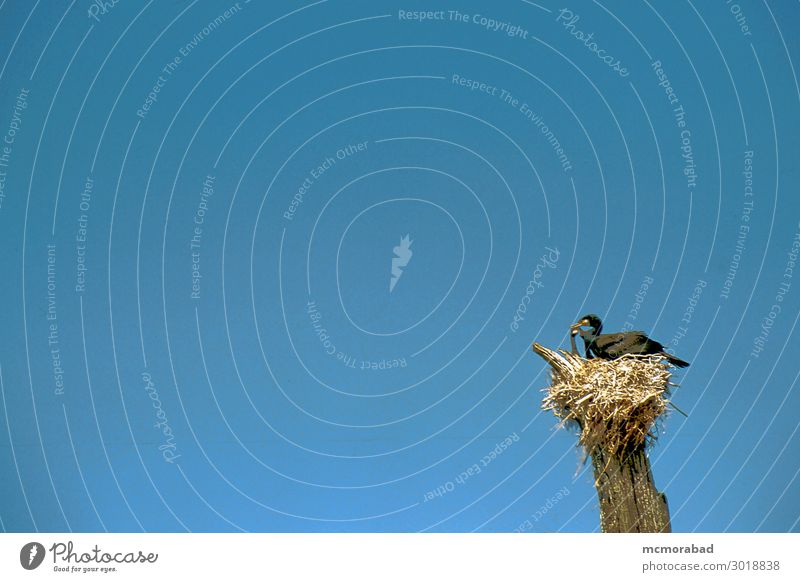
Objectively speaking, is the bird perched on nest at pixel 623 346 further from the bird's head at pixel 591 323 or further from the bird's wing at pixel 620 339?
the bird's head at pixel 591 323

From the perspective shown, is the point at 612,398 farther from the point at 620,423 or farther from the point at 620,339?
the point at 620,339

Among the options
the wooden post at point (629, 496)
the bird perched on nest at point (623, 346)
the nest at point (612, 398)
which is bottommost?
the wooden post at point (629, 496)

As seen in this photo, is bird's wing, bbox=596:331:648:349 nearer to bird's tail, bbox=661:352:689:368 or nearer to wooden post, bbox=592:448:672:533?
bird's tail, bbox=661:352:689:368

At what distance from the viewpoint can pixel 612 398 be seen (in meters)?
10.5

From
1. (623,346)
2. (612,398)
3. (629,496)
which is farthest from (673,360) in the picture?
(629,496)

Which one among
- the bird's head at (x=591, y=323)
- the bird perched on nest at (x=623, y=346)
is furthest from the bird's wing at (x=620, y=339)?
the bird's head at (x=591, y=323)

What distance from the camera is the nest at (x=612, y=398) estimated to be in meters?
10.5

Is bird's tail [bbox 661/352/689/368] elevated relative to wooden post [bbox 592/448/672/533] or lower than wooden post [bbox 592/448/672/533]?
elevated

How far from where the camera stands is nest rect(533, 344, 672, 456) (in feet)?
34.3

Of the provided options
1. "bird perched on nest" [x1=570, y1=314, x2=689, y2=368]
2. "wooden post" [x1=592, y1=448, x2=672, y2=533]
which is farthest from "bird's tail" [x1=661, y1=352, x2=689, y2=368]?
"wooden post" [x1=592, y1=448, x2=672, y2=533]

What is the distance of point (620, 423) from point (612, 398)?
254 millimetres

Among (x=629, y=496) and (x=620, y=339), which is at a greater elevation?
(x=620, y=339)
